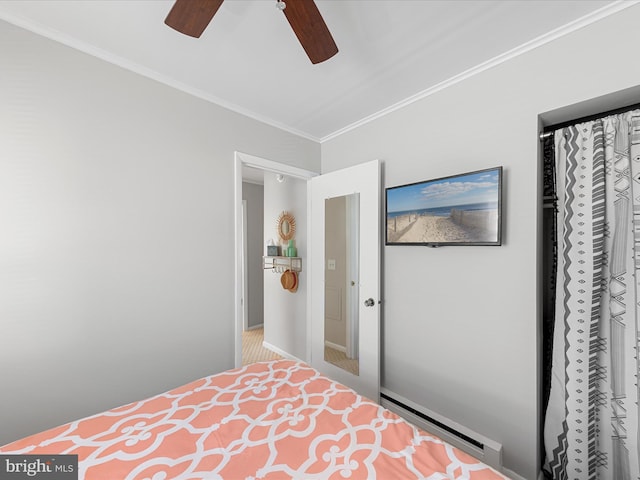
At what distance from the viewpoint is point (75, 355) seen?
62.5 inches

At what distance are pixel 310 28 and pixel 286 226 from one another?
251 cm

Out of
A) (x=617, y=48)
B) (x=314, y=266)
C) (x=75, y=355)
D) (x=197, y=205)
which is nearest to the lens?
(x=617, y=48)

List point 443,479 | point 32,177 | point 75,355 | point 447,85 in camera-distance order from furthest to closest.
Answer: point 447,85 → point 75,355 → point 32,177 → point 443,479

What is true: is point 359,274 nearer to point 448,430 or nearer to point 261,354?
point 448,430

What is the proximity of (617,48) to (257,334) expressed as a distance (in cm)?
466

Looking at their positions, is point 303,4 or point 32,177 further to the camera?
point 32,177

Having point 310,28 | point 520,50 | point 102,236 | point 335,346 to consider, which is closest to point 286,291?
point 335,346

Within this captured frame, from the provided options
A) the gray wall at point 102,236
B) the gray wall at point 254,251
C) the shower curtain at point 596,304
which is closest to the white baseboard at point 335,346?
the gray wall at point 102,236

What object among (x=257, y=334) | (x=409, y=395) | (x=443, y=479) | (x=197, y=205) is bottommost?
(x=257, y=334)

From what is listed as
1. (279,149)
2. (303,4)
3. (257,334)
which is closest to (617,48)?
(303,4)

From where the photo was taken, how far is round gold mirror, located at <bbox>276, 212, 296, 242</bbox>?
345 cm

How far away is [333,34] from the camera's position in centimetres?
154

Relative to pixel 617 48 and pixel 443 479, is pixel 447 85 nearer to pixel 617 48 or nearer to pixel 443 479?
pixel 617 48

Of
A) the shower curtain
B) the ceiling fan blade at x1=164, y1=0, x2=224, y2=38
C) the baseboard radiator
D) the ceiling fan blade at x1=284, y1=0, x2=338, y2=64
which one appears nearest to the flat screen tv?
the shower curtain
